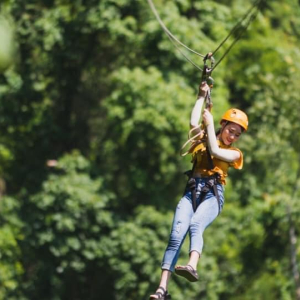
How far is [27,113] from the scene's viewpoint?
17.8m

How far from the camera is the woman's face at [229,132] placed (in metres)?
6.32

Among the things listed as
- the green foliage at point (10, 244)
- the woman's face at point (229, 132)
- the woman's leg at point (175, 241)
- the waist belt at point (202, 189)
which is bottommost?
the woman's leg at point (175, 241)

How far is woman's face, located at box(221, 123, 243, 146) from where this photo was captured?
6316 millimetres

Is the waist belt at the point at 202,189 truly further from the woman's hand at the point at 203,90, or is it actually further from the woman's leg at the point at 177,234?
the woman's hand at the point at 203,90

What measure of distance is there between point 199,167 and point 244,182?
Result: 11.7 m

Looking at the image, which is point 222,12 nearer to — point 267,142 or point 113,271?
point 267,142

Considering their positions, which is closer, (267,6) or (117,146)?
(117,146)

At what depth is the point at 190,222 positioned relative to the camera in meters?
6.26

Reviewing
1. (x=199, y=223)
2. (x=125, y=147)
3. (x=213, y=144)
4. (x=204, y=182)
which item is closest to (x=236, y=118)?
(x=213, y=144)

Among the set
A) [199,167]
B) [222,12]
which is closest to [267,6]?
[222,12]

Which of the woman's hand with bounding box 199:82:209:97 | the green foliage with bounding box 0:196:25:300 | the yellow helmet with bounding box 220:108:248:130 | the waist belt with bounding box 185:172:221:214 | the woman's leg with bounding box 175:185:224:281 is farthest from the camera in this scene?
the green foliage with bounding box 0:196:25:300

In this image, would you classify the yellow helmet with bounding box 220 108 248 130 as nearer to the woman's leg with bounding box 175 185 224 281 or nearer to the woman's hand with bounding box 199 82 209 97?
the woman's hand with bounding box 199 82 209 97

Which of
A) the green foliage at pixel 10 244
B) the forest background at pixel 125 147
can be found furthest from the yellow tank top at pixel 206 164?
the green foliage at pixel 10 244

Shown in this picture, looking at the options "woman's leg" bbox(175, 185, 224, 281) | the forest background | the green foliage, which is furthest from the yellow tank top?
the green foliage
